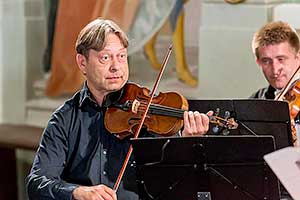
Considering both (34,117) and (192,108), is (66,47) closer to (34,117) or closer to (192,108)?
(34,117)

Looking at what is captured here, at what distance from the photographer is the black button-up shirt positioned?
2.54 m

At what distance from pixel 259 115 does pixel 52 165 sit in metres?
0.72

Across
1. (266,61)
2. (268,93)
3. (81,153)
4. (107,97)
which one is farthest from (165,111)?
(268,93)

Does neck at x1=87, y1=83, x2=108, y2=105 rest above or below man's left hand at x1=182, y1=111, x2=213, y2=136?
above

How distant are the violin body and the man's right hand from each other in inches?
10.0

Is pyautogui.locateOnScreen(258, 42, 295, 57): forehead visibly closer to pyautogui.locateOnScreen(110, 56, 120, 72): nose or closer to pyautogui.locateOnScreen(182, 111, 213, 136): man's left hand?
pyautogui.locateOnScreen(182, 111, 213, 136): man's left hand

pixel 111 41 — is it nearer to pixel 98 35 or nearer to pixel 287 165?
pixel 98 35

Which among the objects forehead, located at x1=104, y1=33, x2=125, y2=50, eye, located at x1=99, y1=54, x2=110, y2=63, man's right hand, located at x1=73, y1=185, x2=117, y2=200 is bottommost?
man's right hand, located at x1=73, y1=185, x2=117, y2=200

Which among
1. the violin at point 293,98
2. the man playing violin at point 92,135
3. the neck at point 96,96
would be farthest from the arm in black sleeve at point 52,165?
the violin at point 293,98

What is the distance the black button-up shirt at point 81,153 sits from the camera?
2.54 meters

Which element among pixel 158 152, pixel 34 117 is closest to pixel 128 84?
pixel 158 152

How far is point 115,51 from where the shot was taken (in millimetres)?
2572

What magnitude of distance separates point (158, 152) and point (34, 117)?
2.92 meters

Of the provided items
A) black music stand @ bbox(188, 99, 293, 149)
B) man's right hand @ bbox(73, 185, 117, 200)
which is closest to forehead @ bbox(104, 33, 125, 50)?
black music stand @ bbox(188, 99, 293, 149)
